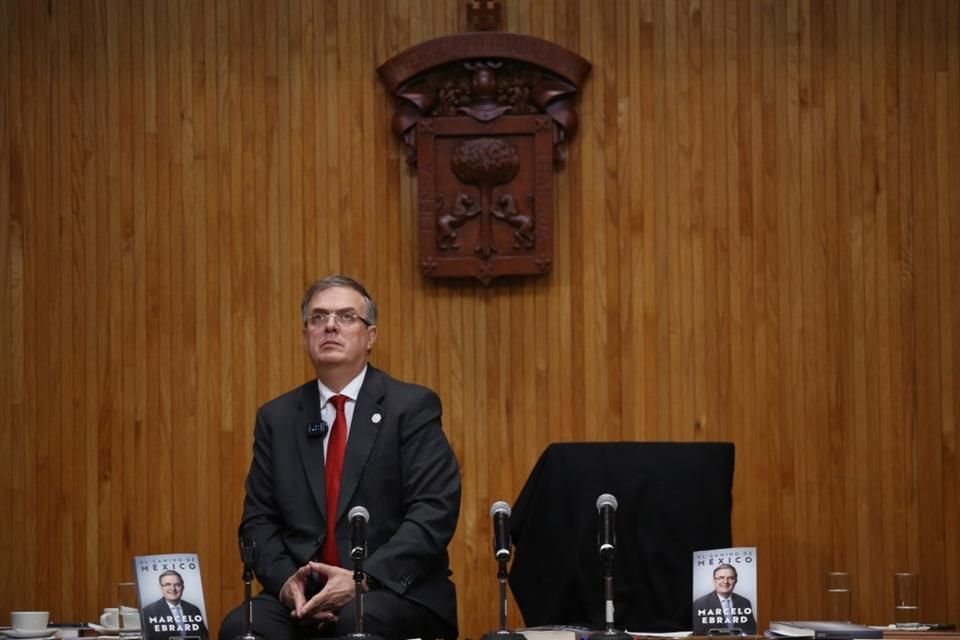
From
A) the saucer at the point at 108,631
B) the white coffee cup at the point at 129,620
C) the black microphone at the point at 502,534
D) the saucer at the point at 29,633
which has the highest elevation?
the black microphone at the point at 502,534

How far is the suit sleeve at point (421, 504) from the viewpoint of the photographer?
428 centimetres

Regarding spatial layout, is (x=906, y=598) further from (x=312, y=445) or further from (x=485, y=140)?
(x=485, y=140)

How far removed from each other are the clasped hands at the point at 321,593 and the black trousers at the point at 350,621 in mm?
40

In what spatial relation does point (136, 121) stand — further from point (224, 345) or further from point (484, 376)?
point (484, 376)

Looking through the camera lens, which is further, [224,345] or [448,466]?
[224,345]

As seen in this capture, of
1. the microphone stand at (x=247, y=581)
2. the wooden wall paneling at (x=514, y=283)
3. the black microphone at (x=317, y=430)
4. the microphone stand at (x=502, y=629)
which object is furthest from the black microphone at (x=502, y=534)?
the wooden wall paneling at (x=514, y=283)

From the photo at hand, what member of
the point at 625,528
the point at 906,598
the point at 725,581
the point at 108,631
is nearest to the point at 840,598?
the point at 906,598

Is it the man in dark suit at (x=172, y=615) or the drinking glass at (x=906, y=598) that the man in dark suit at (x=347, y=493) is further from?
the drinking glass at (x=906, y=598)

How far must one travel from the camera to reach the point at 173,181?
6.11m

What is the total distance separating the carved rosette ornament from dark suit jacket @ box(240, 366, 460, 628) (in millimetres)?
1442

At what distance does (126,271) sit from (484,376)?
5.19ft

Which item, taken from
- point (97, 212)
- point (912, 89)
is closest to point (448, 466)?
point (97, 212)

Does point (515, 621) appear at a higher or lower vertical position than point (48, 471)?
lower

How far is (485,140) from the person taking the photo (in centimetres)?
596
